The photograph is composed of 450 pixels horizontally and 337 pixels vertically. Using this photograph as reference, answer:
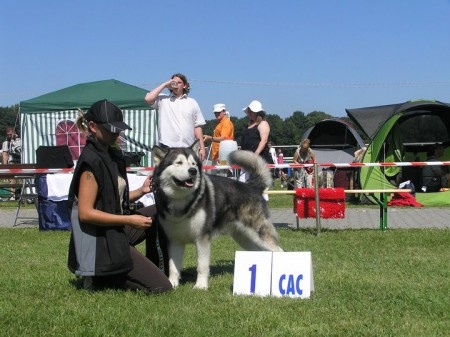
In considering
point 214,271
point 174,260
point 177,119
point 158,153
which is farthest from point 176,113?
point 174,260

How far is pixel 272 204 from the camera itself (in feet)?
41.8

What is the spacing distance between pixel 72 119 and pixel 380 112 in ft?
21.5

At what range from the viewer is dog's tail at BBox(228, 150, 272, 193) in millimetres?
5191

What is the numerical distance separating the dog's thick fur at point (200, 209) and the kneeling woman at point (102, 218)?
0.32 metres

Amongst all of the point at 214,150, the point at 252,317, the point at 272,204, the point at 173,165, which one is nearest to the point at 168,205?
the point at 173,165

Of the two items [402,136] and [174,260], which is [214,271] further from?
[402,136]

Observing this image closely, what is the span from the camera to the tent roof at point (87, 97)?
45.5 ft

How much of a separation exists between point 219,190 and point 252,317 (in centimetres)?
139

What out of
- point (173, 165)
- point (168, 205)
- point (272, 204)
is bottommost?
point (272, 204)

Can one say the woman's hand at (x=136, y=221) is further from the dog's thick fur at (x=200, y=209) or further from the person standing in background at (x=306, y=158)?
the person standing in background at (x=306, y=158)

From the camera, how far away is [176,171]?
4336mm

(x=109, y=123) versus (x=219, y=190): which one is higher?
(x=109, y=123)

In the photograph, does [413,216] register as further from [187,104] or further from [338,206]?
[187,104]

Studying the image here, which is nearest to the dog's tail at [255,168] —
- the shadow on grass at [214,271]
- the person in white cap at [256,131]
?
the shadow on grass at [214,271]
